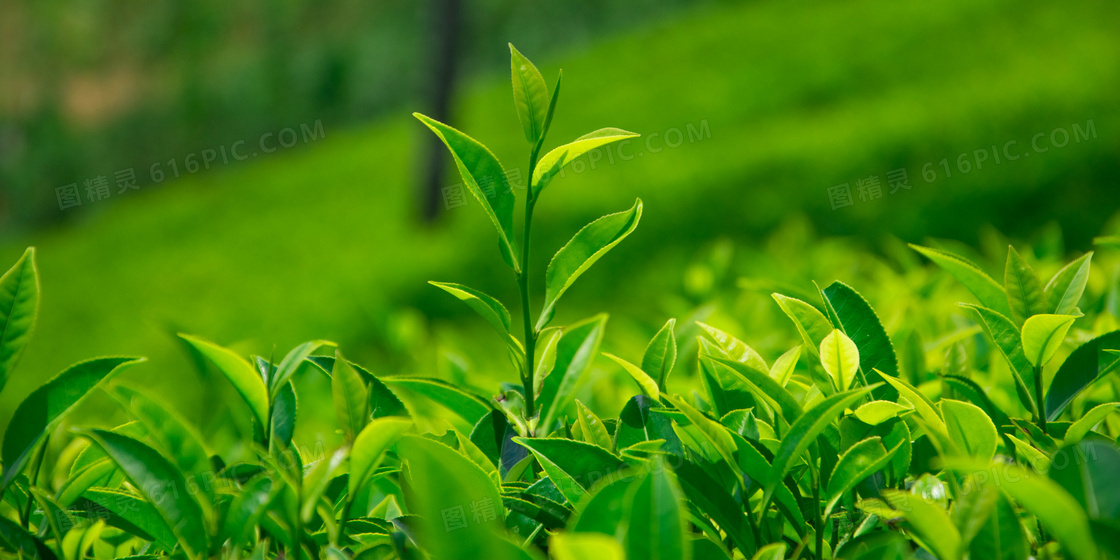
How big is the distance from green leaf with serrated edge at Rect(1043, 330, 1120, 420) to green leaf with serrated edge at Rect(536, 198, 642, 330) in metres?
0.38

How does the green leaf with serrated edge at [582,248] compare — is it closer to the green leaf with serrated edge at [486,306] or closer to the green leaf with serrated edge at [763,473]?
the green leaf with serrated edge at [486,306]

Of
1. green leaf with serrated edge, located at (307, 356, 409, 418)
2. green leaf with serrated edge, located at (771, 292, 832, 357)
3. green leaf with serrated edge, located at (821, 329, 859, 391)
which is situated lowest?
green leaf with serrated edge, located at (821, 329, 859, 391)

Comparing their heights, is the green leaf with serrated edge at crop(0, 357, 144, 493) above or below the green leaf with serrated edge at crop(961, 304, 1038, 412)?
above

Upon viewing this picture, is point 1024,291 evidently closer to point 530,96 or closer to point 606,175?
point 530,96

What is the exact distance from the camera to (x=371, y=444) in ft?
1.69

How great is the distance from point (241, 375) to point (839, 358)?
18.7 inches

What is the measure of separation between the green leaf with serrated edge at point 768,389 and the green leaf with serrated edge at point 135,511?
46 centimetres

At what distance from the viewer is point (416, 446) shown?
15.6 inches

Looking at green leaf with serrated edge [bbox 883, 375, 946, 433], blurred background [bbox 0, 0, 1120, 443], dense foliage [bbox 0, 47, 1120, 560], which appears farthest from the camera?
blurred background [bbox 0, 0, 1120, 443]

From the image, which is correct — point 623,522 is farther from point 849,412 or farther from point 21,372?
point 21,372

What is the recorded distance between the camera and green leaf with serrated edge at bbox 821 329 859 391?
604 mm

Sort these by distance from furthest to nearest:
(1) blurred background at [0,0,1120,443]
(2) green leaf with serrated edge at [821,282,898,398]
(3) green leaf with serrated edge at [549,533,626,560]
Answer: (1) blurred background at [0,0,1120,443] < (2) green leaf with serrated edge at [821,282,898,398] < (3) green leaf with serrated edge at [549,533,626,560]

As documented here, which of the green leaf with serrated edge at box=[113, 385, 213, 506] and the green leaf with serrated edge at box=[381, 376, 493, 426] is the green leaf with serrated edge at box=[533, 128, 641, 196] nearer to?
the green leaf with serrated edge at box=[381, 376, 493, 426]

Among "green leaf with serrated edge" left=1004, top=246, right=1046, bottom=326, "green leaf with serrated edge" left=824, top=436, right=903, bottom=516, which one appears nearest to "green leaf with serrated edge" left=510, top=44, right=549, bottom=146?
"green leaf with serrated edge" left=824, top=436, right=903, bottom=516
